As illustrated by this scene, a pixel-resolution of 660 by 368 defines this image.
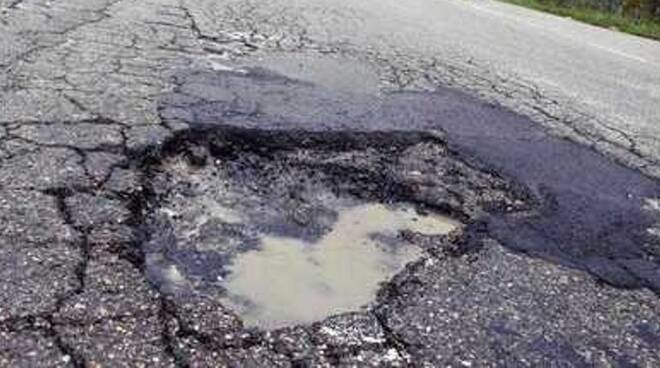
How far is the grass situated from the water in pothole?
33.9 ft

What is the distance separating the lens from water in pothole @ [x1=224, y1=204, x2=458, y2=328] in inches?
113

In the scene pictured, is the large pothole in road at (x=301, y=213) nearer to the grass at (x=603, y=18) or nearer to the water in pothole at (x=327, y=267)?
the water in pothole at (x=327, y=267)

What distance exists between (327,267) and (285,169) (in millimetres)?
896

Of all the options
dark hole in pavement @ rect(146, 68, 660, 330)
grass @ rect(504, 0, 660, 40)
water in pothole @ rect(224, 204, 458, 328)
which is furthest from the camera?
grass @ rect(504, 0, 660, 40)

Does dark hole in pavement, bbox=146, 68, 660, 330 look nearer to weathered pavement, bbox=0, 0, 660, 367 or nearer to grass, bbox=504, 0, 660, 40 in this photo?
weathered pavement, bbox=0, 0, 660, 367

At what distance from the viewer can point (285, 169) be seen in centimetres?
399

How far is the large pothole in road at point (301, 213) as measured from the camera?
117 inches

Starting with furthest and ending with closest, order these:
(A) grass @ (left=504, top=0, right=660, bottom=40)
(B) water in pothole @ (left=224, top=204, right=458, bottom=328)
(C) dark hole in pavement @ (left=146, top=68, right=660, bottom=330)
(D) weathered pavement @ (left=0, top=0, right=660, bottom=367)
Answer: (A) grass @ (left=504, top=0, right=660, bottom=40)
(C) dark hole in pavement @ (left=146, top=68, right=660, bottom=330)
(B) water in pothole @ (left=224, top=204, right=458, bottom=328)
(D) weathered pavement @ (left=0, top=0, right=660, bottom=367)

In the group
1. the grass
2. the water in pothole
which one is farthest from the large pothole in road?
the grass

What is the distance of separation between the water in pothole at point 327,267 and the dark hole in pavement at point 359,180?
0.05m

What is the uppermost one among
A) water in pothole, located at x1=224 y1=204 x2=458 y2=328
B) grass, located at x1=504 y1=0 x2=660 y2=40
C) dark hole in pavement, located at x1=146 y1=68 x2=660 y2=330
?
dark hole in pavement, located at x1=146 y1=68 x2=660 y2=330

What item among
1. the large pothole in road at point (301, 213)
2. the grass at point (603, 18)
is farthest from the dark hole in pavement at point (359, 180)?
the grass at point (603, 18)

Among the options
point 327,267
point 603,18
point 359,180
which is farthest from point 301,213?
point 603,18

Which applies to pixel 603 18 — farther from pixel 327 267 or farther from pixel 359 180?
pixel 327 267
